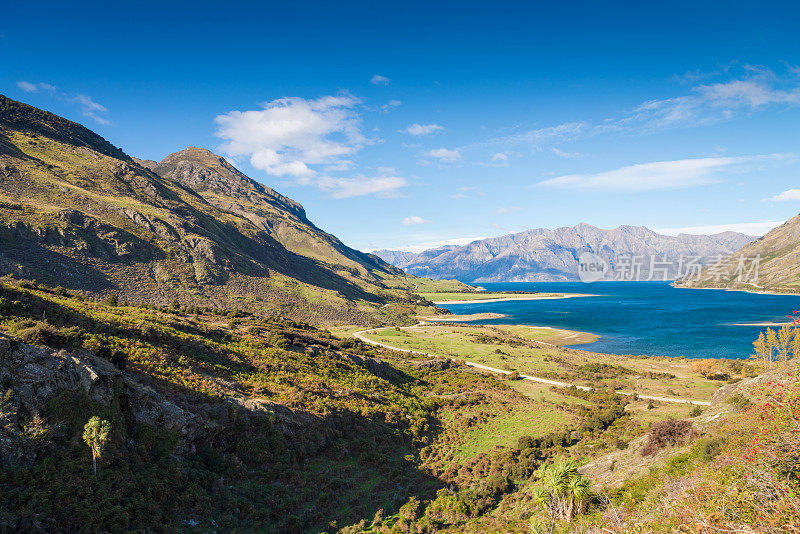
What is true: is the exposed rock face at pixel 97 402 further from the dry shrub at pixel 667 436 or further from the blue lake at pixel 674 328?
the blue lake at pixel 674 328

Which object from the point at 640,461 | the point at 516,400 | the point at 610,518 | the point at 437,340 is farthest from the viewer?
the point at 437,340

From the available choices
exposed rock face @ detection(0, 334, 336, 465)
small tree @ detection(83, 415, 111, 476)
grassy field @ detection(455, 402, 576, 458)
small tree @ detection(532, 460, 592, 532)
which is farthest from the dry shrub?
small tree @ detection(83, 415, 111, 476)

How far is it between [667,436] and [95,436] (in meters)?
38.2

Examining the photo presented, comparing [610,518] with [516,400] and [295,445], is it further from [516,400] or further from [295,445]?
[516,400]

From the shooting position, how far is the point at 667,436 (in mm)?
27656

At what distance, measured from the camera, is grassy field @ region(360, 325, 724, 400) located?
59188 millimetres

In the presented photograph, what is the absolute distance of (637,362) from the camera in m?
83.4

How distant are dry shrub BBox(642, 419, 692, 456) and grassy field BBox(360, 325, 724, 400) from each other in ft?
100

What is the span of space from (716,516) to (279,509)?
21.6m

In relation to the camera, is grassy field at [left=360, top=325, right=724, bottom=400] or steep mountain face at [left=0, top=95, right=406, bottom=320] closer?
grassy field at [left=360, top=325, right=724, bottom=400]

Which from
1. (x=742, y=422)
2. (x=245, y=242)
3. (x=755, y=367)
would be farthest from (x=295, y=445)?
(x=245, y=242)

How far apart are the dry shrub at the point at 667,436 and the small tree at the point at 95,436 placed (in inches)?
A: 1405

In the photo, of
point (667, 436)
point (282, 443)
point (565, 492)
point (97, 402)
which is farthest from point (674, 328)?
point (97, 402)

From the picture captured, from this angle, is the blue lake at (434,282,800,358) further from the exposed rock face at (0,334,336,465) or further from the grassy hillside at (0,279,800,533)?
the exposed rock face at (0,334,336,465)
